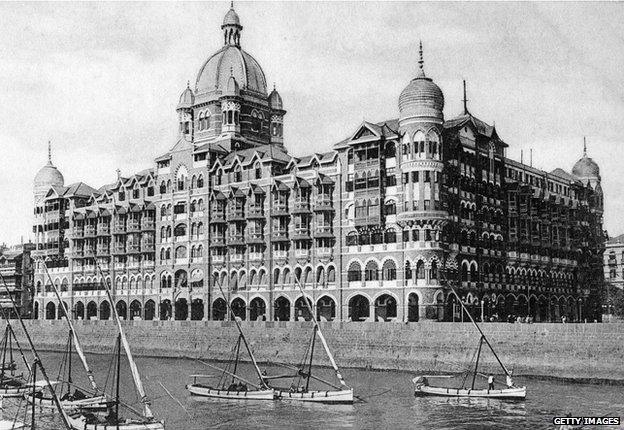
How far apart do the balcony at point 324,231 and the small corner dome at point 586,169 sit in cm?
4790

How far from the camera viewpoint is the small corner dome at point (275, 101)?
138225mm

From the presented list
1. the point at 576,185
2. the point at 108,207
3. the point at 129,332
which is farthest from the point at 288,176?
the point at 576,185

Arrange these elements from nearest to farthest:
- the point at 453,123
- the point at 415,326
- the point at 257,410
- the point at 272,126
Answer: the point at 257,410 < the point at 415,326 < the point at 453,123 < the point at 272,126

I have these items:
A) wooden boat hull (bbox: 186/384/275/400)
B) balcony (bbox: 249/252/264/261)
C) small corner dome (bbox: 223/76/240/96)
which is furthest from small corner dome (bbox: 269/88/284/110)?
wooden boat hull (bbox: 186/384/275/400)

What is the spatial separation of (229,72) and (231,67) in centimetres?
90

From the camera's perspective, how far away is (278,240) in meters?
109

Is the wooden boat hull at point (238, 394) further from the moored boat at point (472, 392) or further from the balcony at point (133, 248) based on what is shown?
the balcony at point (133, 248)

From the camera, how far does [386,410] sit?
Result: 60.2 meters

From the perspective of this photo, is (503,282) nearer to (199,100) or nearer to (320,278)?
(320,278)

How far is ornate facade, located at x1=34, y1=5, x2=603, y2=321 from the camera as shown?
97000mm

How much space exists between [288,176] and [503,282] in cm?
2995

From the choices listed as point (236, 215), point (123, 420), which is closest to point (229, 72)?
point (236, 215)

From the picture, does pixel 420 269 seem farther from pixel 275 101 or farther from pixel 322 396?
pixel 275 101

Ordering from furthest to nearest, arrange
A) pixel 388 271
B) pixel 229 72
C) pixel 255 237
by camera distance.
Result: pixel 229 72
pixel 255 237
pixel 388 271
